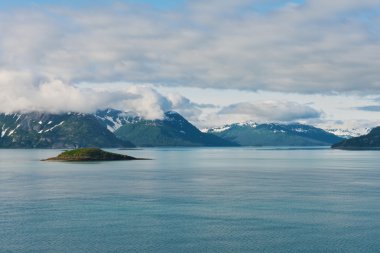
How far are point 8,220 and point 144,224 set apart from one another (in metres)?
25.2

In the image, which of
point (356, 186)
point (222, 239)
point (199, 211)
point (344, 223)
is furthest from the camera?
point (356, 186)

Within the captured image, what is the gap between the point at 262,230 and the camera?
278 feet

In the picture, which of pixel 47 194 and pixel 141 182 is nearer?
pixel 47 194

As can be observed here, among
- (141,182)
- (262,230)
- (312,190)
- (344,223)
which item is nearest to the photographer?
(262,230)

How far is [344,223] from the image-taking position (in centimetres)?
9138

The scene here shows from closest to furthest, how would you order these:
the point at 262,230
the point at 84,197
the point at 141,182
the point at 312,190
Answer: the point at 262,230, the point at 84,197, the point at 312,190, the point at 141,182

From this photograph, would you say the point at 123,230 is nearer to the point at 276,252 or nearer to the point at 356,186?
the point at 276,252

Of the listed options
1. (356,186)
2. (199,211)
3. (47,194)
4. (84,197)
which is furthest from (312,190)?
(47,194)

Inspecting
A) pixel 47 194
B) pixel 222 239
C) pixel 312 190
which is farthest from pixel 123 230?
pixel 312 190

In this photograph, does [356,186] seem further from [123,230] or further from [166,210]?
[123,230]

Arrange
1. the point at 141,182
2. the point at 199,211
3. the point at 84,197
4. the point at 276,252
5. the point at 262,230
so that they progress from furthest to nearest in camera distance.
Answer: the point at 141,182, the point at 84,197, the point at 199,211, the point at 262,230, the point at 276,252

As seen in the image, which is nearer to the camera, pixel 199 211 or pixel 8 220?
pixel 8 220

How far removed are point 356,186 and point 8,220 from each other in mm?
105812

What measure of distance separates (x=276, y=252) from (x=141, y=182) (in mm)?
104069
